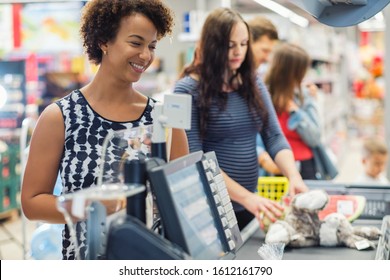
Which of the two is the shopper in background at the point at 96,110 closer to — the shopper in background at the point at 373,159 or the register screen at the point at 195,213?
the register screen at the point at 195,213

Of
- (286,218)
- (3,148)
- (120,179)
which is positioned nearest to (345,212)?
(286,218)

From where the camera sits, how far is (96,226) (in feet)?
4.68

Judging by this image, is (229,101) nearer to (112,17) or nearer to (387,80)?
(112,17)

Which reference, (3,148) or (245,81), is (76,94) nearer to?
(245,81)

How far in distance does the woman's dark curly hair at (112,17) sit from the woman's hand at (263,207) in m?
0.73

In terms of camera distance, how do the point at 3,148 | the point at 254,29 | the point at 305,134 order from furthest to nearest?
1. the point at 3,148
2. the point at 305,134
3. the point at 254,29

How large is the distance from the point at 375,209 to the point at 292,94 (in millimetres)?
1491

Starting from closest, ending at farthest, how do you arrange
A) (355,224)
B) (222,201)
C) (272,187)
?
(222,201)
(355,224)
(272,187)

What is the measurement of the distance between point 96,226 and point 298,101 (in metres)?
2.96

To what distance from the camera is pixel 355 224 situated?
2.58m

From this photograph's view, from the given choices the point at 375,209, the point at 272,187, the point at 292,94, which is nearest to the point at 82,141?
the point at 375,209

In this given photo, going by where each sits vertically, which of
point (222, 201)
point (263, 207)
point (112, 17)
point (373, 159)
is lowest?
point (373, 159)

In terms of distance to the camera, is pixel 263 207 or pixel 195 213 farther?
pixel 263 207

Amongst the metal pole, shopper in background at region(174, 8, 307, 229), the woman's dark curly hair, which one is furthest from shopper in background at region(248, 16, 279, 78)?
the woman's dark curly hair
